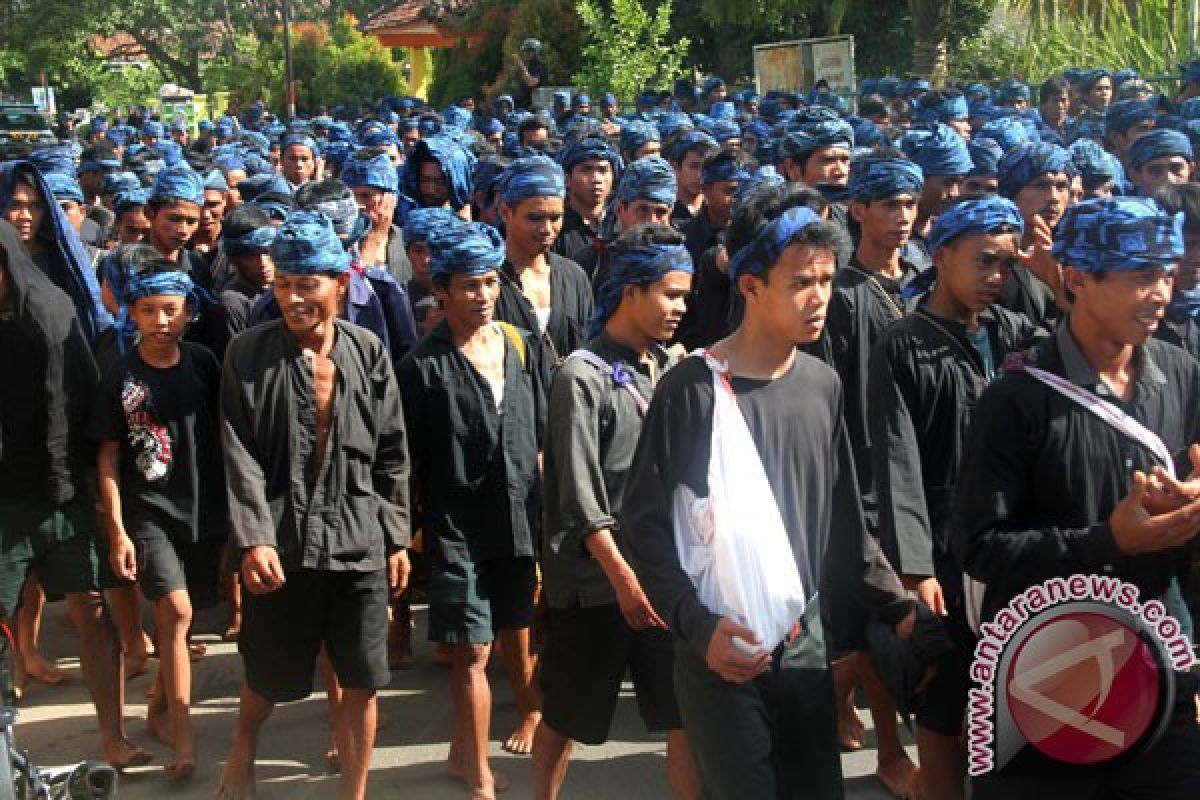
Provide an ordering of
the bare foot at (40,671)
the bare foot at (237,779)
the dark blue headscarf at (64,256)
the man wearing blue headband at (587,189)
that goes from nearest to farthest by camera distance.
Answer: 1. the bare foot at (237,779)
2. the dark blue headscarf at (64,256)
3. the bare foot at (40,671)
4. the man wearing blue headband at (587,189)

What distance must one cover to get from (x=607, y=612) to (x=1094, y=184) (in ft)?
13.2

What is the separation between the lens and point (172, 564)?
5.67 metres

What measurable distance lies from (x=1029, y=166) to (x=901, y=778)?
2836mm

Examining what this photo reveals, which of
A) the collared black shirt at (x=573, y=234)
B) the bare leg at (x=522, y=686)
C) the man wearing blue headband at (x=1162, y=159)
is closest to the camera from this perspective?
the bare leg at (x=522, y=686)

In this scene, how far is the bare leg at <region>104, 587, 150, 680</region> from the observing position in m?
6.54

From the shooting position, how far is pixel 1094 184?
7.47 meters

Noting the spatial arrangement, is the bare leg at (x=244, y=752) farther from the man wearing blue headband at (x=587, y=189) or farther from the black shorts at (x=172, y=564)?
the man wearing blue headband at (x=587, y=189)

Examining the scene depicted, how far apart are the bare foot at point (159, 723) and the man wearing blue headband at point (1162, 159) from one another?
563 cm

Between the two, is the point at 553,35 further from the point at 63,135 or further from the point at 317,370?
the point at 317,370

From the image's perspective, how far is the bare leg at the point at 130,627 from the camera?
6535 millimetres

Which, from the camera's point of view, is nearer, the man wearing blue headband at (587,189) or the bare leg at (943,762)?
the bare leg at (943,762)

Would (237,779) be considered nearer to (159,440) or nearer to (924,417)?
(159,440)

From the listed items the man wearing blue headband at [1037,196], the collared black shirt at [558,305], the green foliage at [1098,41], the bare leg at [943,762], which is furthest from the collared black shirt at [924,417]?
the green foliage at [1098,41]

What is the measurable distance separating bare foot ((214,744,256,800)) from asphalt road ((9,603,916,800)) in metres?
0.24
